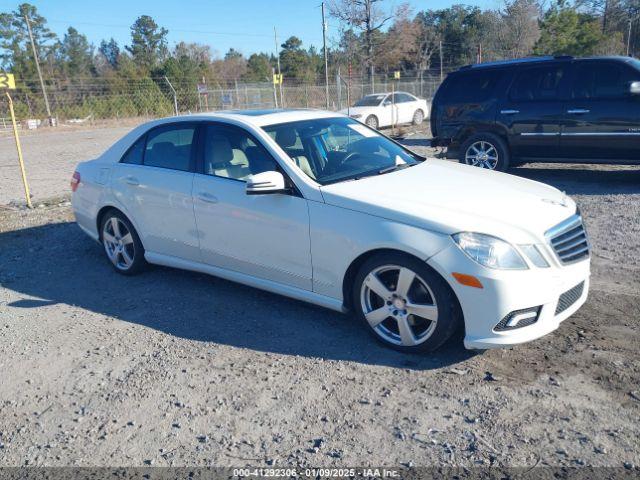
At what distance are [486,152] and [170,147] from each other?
19.4ft

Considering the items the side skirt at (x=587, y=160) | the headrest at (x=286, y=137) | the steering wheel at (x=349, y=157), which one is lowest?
the side skirt at (x=587, y=160)

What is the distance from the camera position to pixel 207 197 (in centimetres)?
484

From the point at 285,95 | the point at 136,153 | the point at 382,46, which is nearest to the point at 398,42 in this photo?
the point at 382,46

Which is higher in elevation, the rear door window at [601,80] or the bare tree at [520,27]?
the bare tree at [520,27]

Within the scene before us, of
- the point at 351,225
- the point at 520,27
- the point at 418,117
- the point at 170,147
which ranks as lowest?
the point at 418,117

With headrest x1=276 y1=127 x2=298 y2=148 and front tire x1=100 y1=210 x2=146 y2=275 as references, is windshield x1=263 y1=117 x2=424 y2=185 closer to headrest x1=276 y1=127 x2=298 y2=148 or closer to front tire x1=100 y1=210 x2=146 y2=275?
headrest x1=276 y1=127 x2=298 y2=148

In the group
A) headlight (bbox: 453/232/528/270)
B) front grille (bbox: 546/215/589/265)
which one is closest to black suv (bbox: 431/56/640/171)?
front grille (bbox: 546/215/589/265)

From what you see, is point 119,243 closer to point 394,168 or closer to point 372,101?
point 394,168

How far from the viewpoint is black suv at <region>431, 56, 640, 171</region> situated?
8359mm

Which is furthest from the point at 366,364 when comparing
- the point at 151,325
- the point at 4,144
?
the point at 4,144

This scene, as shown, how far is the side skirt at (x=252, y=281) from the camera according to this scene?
424cm

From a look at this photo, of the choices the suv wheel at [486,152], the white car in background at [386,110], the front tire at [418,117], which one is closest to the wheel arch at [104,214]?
the suv wheel at [486,152]

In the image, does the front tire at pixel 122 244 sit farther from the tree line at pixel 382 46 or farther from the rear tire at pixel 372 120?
the tree line at pixel 382 46

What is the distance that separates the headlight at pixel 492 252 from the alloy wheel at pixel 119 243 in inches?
140
